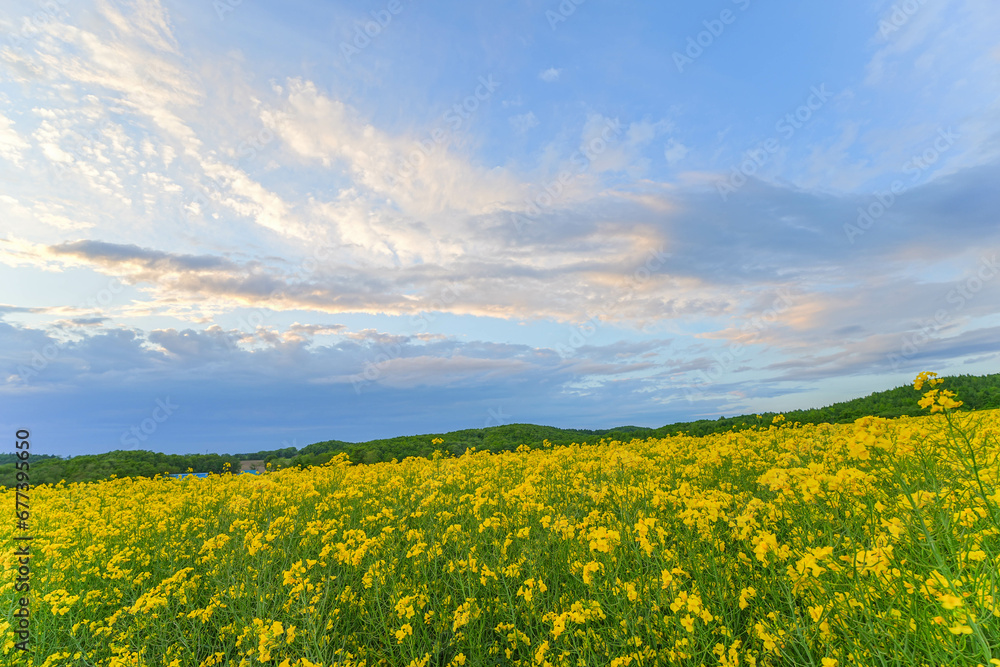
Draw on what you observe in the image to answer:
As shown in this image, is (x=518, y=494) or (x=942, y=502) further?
(x=518, y=494)

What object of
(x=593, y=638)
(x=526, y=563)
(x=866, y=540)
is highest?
(x=866, y=540)

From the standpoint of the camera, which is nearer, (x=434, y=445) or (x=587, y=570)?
(x=587, y=570)

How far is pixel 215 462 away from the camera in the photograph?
18562 millimetres

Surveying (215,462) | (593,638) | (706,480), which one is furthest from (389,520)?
(215,462)

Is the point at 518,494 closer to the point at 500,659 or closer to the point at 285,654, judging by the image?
the point at 500,659

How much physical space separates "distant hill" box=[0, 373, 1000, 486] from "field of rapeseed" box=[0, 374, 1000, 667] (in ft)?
29.9

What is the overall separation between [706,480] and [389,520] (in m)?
4.90

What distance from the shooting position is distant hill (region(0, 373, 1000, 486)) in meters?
17.0

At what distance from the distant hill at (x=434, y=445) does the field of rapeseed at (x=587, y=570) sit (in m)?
9.11

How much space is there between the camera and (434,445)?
1928 centimetres

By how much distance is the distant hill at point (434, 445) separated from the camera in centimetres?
1697

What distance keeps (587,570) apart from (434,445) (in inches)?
631

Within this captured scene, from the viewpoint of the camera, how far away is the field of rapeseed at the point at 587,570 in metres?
2.94

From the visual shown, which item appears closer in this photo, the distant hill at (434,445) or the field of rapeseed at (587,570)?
the field of rapeseed at (587,570)
